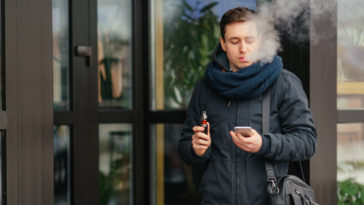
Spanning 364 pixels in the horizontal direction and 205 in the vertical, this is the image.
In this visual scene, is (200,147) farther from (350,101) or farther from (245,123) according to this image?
(350,101)

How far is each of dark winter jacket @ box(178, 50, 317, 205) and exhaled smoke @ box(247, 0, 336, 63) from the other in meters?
0.29

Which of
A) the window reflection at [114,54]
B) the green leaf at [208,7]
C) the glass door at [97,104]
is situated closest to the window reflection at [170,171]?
the glass door at [97,104]

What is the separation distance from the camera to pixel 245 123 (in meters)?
1.90

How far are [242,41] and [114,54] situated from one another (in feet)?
3.83

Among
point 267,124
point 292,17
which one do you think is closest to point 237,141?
point 267,124

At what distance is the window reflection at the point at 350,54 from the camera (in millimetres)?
2305

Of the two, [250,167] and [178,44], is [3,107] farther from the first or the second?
[178,44]

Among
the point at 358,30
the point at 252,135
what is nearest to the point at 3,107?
the point at 252,135

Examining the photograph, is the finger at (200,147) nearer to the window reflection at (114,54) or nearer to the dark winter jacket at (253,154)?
the dark winter jacket at (253,154)

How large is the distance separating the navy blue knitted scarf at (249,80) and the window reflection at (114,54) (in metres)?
1.11

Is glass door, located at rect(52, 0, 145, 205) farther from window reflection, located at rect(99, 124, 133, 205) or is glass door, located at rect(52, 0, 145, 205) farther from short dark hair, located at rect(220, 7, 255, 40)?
short dark hair, located at rect(220, 7, 255, 40)

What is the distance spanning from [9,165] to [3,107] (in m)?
0.23

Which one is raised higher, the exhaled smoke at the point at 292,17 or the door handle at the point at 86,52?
the exhaled smoke at the point at 292,17

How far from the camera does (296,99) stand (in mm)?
1874
